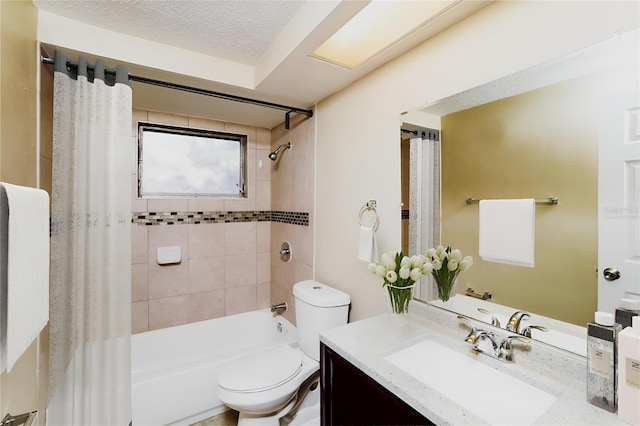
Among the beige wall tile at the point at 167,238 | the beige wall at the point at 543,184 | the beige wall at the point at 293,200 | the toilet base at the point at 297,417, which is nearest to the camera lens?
the beige wall at the point at 543,184

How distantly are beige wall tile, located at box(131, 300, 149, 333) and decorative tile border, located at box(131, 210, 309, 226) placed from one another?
25.7 inches

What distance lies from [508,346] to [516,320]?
0.31ft

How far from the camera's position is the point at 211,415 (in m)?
1.92

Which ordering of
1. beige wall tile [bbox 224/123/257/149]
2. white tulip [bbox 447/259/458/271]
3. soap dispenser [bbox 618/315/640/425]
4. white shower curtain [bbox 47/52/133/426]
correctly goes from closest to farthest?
soap dispenser [bbox 618/315/640/425] → white tulip [bbox 447/259/458/271] → white shower curtain [bbox 47/52/133/426] → beige wall tile [bbox 224/123/257/149]

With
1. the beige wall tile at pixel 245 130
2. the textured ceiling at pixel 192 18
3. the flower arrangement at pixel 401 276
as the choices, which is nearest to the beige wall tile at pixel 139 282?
the beige wall tile at pixel 245 130

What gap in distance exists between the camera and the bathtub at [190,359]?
175 cm

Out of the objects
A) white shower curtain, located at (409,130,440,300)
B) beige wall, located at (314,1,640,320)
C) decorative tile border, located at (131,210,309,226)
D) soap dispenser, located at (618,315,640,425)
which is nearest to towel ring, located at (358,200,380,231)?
beige wall, located at (314,1,640,320)

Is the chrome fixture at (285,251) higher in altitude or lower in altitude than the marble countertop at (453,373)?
higher

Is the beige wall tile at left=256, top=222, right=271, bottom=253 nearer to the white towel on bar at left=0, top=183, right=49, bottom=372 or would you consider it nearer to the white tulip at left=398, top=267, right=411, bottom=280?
the white tulip at left=398, top=267, right=411, bottom=280

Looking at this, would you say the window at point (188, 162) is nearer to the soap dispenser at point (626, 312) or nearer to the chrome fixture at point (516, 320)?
the chrome fixture at point (516, 320)

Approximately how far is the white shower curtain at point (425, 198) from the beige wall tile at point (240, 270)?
179 cm

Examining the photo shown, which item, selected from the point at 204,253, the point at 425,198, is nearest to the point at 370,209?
the point at 425,198

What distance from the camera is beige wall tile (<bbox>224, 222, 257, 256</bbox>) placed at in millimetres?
2709

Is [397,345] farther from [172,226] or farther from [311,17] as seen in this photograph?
[172,226]
